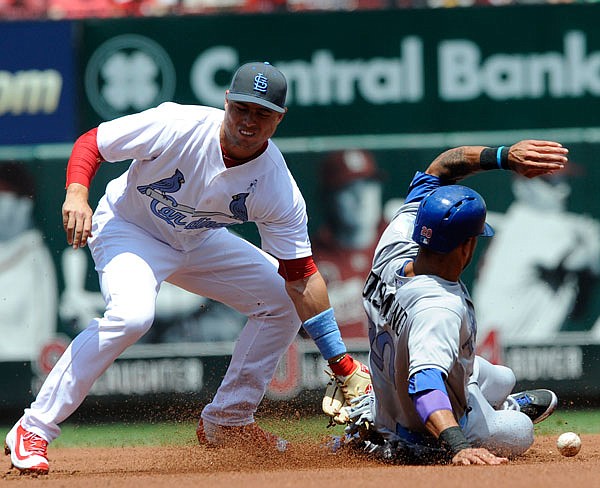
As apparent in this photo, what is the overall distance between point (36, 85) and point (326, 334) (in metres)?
3.75

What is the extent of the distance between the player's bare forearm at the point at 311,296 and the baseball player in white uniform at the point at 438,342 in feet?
1.51

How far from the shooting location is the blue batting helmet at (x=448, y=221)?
418cm

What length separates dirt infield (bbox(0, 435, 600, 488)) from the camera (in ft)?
12.5

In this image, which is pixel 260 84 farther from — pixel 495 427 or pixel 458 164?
pixel 495 427

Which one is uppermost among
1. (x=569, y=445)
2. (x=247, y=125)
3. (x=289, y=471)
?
(x=247, y=125)


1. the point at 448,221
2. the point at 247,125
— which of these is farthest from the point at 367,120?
the point at 448,221

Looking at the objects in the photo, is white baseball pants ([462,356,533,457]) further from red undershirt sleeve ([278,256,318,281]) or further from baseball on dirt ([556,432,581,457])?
red undershirt sleeve ([278,256,318,281])

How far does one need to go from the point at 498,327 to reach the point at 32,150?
3550 millimetres

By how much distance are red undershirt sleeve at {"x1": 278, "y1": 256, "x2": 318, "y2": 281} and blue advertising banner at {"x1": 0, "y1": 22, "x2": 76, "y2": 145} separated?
322 centimetres

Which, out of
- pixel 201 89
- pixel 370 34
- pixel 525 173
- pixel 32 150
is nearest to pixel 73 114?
pixel 32 150

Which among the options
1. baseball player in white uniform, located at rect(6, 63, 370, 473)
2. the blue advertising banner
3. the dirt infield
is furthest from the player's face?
the blue advertising banner

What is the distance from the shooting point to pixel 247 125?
473 centimetres

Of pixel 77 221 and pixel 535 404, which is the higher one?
pixel 77 221

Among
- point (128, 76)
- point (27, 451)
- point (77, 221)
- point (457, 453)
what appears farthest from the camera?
point (128, 76)
